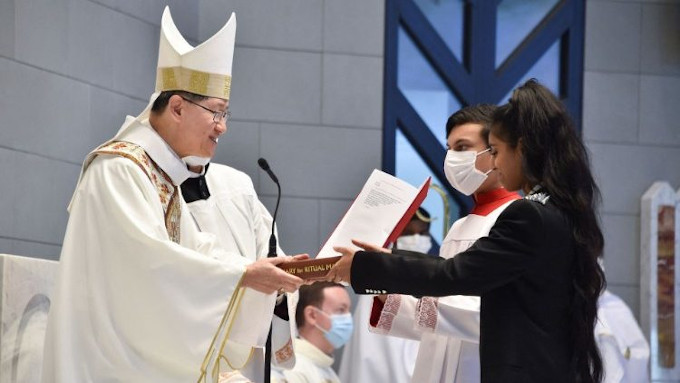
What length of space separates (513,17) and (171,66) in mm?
4721

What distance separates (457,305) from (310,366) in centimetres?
245

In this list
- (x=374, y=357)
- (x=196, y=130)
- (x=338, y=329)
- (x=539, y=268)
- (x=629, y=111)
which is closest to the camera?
(x=539, y=268)

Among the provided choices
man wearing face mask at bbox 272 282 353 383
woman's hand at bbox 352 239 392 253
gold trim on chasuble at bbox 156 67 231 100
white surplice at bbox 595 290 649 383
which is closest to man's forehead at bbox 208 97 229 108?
gold trim on chasuble at bbox 156 67 231 100

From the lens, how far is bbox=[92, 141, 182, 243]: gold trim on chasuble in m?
4.07

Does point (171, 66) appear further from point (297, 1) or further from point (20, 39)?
point (297, 1)

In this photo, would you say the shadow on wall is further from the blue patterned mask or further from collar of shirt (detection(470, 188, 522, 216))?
the blue patterned mask

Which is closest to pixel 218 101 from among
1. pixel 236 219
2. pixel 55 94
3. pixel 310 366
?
pixel 236 219

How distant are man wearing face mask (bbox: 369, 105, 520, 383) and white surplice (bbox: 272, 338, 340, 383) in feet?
6.60

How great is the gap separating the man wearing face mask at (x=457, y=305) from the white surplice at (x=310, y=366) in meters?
2.01

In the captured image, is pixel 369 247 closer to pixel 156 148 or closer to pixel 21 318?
pixel 156 148

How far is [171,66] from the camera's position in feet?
14.4

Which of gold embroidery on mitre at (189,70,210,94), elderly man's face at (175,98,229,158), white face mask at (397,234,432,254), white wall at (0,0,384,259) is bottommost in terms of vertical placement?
white face mask at (397,234,432,254)

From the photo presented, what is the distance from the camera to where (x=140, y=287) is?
3.89 m

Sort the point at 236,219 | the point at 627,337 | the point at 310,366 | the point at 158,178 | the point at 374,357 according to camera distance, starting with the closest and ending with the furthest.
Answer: the point at 158,178 < the point at 236,219 < the point at 310,366 < the point at 374,357 < the point at 627,337
